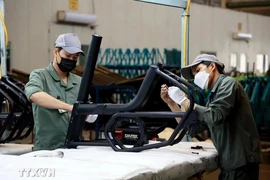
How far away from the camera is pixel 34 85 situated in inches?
142

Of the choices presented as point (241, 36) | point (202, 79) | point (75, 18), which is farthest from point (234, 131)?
point (241, 36)

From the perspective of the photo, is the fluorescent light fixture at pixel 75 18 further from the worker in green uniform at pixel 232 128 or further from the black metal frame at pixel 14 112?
the worker in green uniform at pixel 232 128

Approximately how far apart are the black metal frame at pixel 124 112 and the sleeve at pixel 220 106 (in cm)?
6

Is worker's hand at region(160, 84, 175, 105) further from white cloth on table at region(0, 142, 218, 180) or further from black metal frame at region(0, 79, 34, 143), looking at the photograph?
black metal frame at region(0, 79, 34, 143)

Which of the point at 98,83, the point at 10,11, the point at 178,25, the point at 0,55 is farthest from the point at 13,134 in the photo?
the point at 178,25

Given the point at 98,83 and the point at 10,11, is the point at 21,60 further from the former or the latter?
the point at 98,83

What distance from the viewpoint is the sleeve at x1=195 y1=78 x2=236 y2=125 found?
316cm

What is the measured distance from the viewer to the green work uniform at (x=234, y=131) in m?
3.29

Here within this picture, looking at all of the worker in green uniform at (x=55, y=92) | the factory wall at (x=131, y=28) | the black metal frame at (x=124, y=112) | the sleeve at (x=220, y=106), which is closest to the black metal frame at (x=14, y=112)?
the worker in green uniform at (x=55, y=92)

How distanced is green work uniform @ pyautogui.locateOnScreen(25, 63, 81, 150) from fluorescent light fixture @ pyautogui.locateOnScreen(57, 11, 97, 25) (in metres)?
5.72

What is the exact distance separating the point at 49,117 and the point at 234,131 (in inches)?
47.1

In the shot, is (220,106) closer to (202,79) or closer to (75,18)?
(202,79)

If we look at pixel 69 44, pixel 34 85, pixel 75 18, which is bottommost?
pixel 34 85

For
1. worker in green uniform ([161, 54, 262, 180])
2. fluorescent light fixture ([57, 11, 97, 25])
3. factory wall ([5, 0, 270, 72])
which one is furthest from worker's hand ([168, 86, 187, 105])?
fluorescent light fixture ([57, 11, 97, 25])
